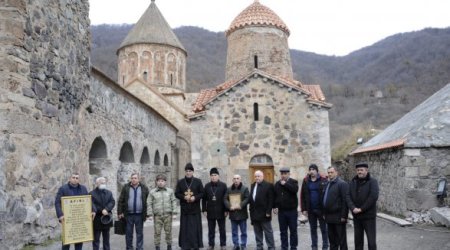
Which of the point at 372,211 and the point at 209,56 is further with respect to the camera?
the point at 209,56

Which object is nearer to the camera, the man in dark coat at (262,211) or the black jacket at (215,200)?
the man in dark coat at (262,211)

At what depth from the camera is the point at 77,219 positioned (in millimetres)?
5887

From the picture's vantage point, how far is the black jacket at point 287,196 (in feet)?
24.0

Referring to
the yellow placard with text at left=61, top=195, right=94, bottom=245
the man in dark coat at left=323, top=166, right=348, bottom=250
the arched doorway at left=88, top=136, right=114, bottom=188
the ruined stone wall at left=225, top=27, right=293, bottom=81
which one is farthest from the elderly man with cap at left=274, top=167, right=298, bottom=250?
the ruined stone wall at left=225, top=27, right=293, bottom=81

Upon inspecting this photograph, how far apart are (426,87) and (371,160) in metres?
39.6

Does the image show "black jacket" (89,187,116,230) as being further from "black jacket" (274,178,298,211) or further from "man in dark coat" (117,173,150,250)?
"black jacket" (274,178,298,211)

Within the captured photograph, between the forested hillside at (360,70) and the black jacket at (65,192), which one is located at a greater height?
the forested hillside at (360,70)

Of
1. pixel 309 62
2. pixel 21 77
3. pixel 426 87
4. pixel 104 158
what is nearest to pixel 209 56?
pixel 309 62

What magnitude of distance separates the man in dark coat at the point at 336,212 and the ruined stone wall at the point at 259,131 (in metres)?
7.40

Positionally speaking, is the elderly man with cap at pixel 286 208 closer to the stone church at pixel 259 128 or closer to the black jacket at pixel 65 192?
the black jacket at pixel 65 192

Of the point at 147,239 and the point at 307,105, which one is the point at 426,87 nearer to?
the point at 307,105

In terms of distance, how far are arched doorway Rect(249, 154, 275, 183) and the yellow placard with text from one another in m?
8.75

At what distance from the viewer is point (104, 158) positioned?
1080cm

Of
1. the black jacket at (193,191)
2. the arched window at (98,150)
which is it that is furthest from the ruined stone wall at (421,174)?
the arched window at (98,150)
